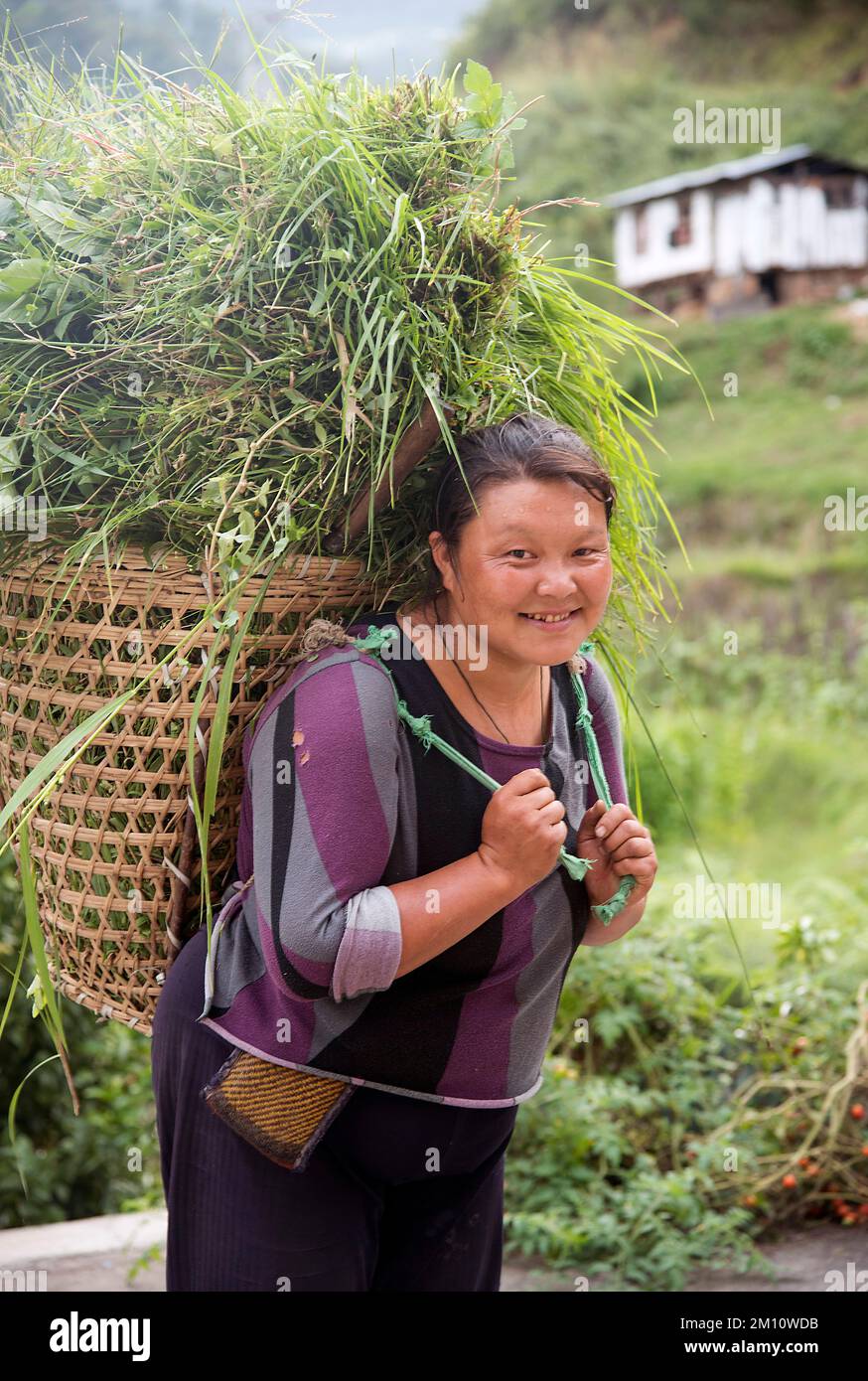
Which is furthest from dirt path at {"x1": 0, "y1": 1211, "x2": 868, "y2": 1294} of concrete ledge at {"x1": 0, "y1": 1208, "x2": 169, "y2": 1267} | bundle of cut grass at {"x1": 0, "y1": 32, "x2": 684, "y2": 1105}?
bundle of cut grass at {"x1": 0, "y1": 32, "x2": 684, "y2": 1105}

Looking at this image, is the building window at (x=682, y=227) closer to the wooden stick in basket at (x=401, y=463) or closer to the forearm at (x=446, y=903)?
the wooden stick in basket at (x=401, y=463)

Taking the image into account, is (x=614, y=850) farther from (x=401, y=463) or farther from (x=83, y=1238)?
(x=83, y=1238)

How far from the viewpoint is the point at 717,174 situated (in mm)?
11219

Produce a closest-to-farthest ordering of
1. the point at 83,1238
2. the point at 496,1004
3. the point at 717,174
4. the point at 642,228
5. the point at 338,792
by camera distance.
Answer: the point at 338,792 → the point at 496,1004 → the point at 83,1238 → the point at 717,174 → the point at 642,228

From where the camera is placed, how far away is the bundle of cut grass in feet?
4.46

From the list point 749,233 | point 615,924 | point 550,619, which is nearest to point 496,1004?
point 615,924

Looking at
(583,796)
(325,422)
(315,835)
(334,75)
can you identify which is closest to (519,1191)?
(583,796)

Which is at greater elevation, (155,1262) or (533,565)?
(533,565)

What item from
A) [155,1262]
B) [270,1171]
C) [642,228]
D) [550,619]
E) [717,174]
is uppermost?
[717,174]

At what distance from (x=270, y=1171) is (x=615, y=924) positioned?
20.6 inches

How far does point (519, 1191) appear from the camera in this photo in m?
3.06

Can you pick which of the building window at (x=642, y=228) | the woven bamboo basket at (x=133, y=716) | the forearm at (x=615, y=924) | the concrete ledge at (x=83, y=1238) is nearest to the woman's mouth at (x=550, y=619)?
the woven bamboo basket at (x=133, y=716)
